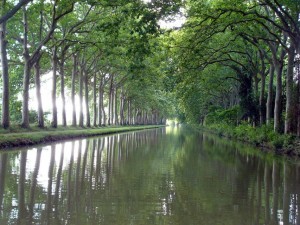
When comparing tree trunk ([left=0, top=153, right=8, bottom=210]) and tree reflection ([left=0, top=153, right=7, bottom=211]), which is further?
tree trunk ([left=0, top=153, right=8, bottom=210])

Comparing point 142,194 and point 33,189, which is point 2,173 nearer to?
point 33,189

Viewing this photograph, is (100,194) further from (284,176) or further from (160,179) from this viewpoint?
(284,176)

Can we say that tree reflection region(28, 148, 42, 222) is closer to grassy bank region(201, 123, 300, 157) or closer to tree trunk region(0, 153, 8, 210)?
tree trunk region(0, 153, 8, 210)

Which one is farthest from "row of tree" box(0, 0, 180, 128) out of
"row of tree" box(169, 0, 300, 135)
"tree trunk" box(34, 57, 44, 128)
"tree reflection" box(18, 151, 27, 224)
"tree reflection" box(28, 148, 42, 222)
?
"tree reflection" box(18, 151, 27, 224)

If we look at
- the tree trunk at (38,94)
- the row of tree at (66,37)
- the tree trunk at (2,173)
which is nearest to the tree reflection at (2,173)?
the tree trunk at (2,173)

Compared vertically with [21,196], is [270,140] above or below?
below

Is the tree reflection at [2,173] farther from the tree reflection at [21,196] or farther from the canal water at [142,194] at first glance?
the tree reflection at [21,196]

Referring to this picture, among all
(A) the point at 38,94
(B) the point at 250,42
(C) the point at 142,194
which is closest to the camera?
(C) the point at 142,194

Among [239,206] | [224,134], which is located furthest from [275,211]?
[224,134]

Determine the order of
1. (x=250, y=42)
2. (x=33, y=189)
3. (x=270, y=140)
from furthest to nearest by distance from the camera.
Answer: (x=250, y=42) < (x=270, y=140) < (x=33, y=189)

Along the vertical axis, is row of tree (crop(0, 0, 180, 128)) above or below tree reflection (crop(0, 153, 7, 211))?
above

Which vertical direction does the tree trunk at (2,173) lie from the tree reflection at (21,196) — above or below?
above

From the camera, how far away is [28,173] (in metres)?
10.4

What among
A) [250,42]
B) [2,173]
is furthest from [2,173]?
[250,42]
